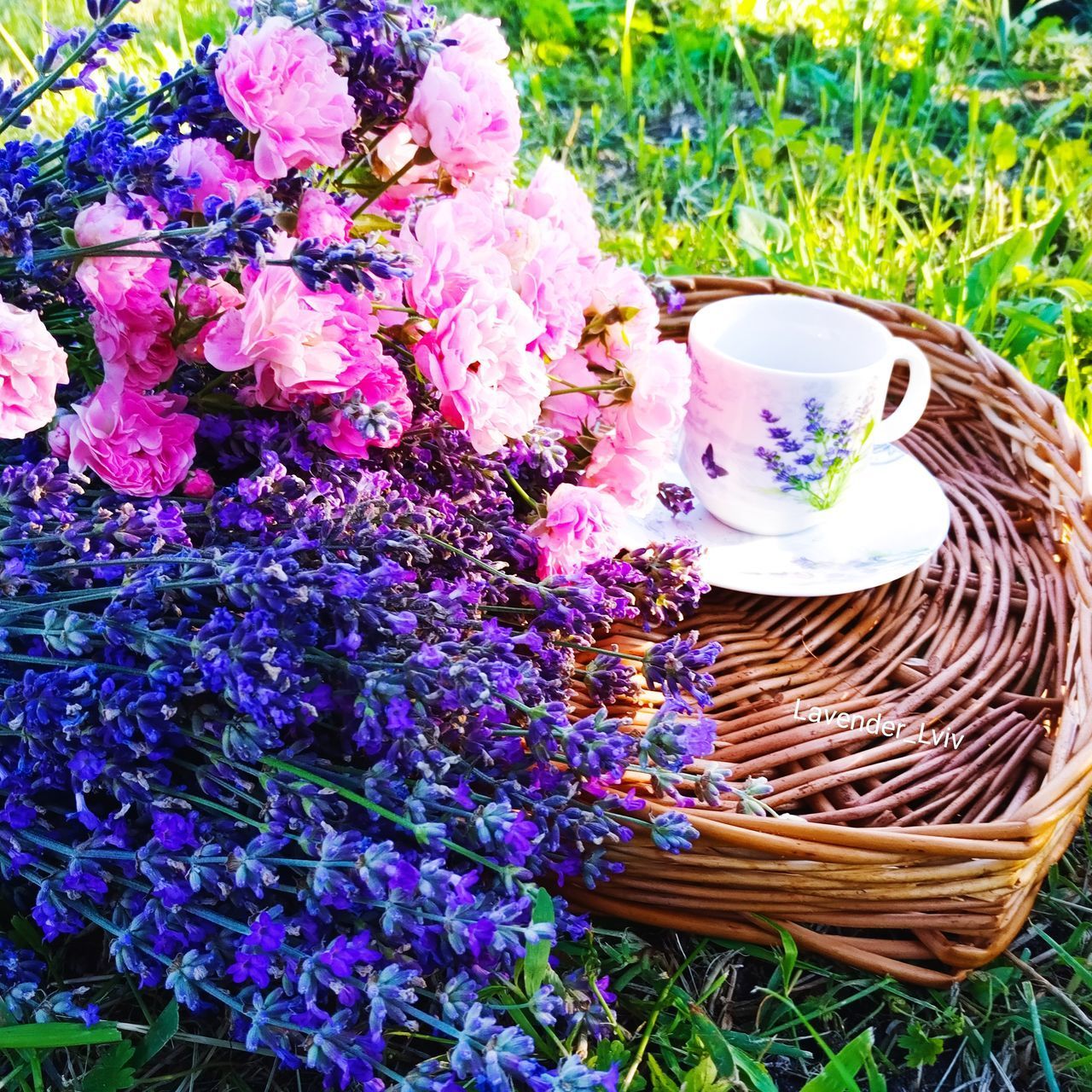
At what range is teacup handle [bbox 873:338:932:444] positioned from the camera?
1.12 m

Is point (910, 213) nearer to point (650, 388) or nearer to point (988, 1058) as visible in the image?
point (650, 388)

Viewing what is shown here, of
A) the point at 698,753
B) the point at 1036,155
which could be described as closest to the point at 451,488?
the point at 698,753

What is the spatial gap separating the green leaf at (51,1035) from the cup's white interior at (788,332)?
0.83 metres

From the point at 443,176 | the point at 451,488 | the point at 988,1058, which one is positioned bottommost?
the point at 988,1058

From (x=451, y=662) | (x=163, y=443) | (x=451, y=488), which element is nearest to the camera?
(x=451, y=662)

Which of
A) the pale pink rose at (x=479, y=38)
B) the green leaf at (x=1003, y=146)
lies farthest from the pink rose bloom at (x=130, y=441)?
the green leaf at (x=1003, y=146)

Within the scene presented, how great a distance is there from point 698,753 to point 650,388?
12.8 inches

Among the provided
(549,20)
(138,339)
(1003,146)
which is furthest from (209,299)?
(549,20)

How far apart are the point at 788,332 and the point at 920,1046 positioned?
0.72m

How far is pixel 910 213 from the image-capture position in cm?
216

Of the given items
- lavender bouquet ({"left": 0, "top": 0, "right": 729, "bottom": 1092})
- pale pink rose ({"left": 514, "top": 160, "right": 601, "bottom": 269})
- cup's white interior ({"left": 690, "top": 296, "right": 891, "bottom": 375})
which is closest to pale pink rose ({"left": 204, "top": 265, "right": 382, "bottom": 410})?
lavender bouquet ({"left": 0, "top": 0, "right": 729, "bottom": 1092})

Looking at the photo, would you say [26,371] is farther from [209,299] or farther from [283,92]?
[283,92]

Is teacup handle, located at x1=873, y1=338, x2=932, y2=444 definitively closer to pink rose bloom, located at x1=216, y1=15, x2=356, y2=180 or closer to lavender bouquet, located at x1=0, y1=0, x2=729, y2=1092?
lavender bouquet, located at x1=0, y1=0, x2=729, y2=1092

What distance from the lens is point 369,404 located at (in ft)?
2.64
